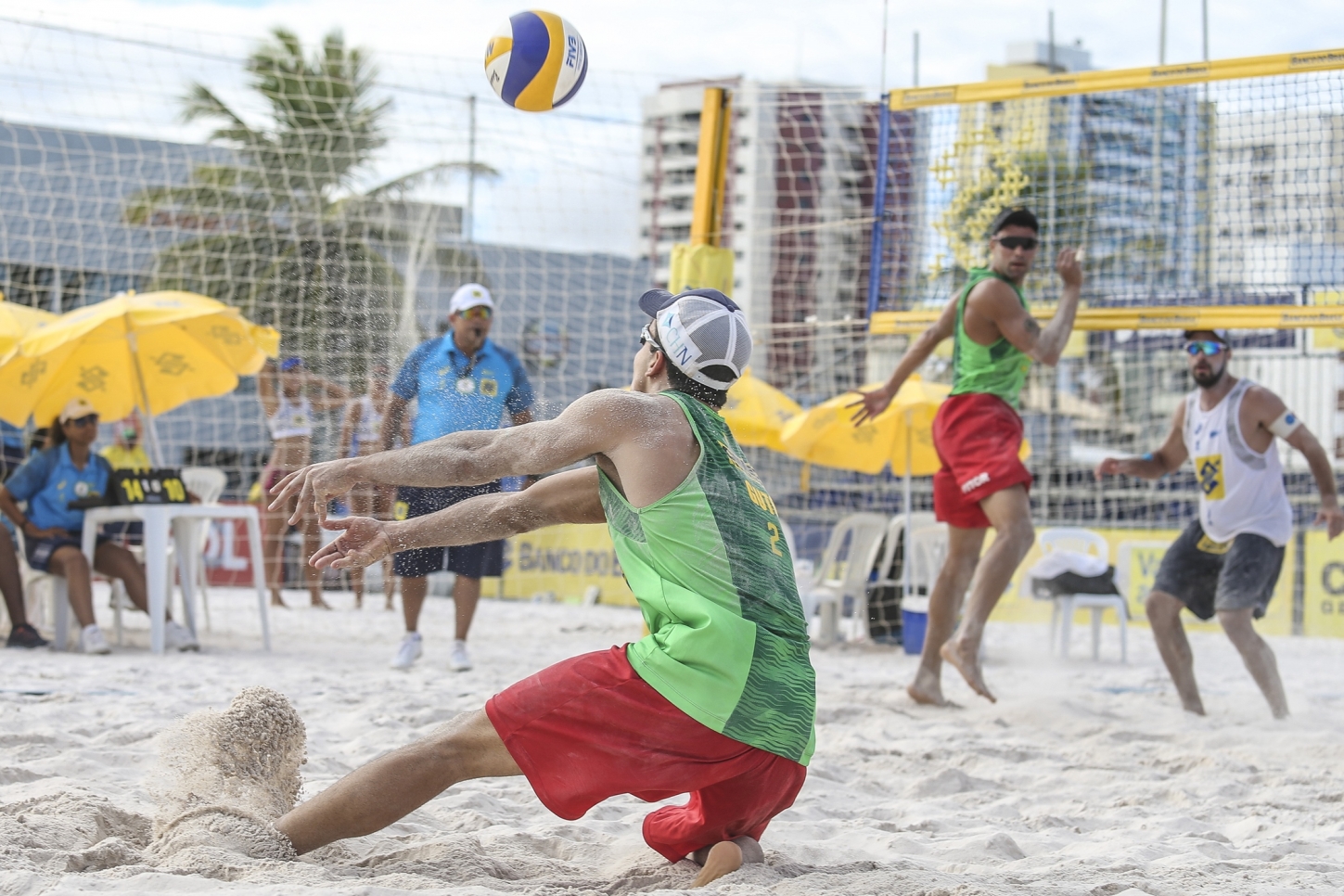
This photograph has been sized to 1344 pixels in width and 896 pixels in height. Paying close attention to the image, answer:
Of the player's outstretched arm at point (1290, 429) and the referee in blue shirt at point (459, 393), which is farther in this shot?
the referee in blue shirt at point (459, 393)

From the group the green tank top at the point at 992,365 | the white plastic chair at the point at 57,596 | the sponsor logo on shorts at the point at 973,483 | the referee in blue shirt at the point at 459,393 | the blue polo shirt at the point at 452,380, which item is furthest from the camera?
the white plastic chair at the point at 57,596

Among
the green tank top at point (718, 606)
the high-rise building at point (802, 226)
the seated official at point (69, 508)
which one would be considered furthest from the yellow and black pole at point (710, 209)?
the green tank top at point (718, 606)

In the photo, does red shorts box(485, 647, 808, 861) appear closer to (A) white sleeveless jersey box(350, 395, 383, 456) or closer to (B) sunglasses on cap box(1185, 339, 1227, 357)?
(B) sunglasses on cap box(1185, 339, 1227, 357)

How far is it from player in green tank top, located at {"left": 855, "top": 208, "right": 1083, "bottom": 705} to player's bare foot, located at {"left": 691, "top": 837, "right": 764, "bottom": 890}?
2.22 m

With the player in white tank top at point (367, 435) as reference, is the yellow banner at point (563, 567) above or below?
below

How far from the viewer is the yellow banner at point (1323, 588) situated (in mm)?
9859

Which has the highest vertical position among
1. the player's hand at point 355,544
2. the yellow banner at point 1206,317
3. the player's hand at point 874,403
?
the yellow banner at point 1206,317

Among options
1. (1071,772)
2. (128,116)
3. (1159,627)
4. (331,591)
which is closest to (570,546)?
(331,591)

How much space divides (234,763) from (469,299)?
10.7ft

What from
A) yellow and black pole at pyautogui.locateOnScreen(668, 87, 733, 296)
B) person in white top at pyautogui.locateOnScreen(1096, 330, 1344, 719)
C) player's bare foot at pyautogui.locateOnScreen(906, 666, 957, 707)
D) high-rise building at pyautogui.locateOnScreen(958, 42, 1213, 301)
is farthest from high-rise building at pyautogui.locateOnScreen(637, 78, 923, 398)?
player's bare foot at pyautogui.locateOnScreen(906, 666, 957, 707)

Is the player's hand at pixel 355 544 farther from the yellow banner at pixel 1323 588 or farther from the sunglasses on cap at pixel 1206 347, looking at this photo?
the yellow banner at pixel 1323 588

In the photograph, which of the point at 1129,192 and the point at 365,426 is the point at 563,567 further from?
the point at 1129,192

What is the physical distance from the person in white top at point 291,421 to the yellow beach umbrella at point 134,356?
997mm

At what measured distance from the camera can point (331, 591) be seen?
10602 mm
